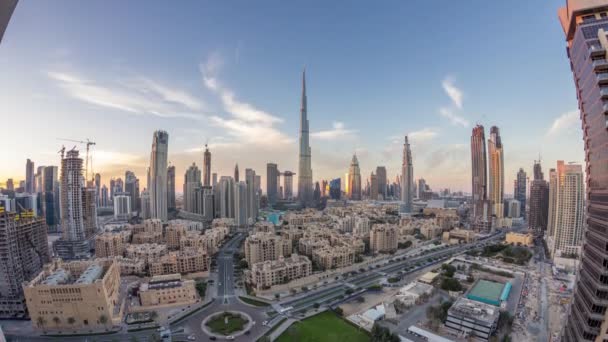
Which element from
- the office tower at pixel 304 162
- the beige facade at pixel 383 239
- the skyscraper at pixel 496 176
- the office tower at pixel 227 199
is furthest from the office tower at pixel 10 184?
the skyscraper at pixel 496 176

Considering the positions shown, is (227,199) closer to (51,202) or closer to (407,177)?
(51,202)

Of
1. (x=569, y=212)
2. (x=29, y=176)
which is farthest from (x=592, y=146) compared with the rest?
(x=29, y=176)

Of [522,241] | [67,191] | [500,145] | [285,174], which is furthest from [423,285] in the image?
[285,174]

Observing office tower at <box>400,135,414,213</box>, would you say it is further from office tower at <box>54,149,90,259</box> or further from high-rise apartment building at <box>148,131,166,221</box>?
office tower at <box>54,149,90,259</box>

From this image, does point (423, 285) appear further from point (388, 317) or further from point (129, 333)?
point (129, 333)

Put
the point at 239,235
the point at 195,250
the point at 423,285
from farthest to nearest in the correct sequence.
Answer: the point at 239,235 < the point at 195,250 < the point at 423,285

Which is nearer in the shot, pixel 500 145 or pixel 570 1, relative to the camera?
pixel 570 1

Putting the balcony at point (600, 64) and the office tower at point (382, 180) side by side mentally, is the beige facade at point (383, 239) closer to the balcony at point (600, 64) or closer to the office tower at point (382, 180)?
the balcony at point (600, 64)

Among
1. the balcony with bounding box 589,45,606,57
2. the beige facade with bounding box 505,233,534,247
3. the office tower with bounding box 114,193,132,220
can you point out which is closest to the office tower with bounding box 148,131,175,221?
the office tower with bounding box 114,193,132,220
